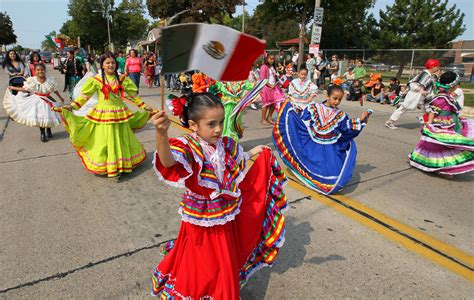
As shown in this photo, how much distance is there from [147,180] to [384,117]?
838 centimetres

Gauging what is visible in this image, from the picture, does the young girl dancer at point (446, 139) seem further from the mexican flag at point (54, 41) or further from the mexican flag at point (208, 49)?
the mexican flag at point (54, 41)

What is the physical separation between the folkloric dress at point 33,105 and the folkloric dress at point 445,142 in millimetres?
6908

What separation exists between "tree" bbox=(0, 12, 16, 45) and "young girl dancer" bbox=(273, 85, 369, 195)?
Answer: 80.9 metres

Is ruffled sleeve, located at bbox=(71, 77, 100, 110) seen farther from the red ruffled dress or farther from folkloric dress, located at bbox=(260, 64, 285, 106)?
folkloric dress, located at bbox=(260, 64, 285, 106)

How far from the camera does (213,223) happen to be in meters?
2.08

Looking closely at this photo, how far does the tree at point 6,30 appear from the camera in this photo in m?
67.0

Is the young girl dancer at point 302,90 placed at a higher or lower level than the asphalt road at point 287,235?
higher

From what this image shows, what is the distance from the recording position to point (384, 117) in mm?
10492

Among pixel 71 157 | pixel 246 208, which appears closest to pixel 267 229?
pixel 246 208

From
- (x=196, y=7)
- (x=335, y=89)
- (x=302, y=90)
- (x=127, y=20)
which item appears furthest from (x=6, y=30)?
(x=335, y=89)

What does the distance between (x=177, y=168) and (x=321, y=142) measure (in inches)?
123

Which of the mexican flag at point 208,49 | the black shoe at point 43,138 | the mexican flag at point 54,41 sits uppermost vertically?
the mexican flag at point 54,41

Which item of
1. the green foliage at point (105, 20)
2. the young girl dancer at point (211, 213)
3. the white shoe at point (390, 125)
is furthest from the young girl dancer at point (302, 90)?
the green foliage at point (105, 20)

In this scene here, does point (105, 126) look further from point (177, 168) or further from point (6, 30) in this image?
point (6, 30)
